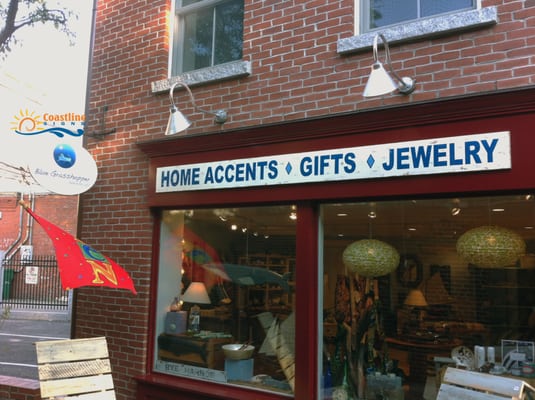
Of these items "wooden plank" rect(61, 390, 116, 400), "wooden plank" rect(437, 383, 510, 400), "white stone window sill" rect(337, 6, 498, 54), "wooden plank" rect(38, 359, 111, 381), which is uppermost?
"white stone window sill" rect(337, 6, 498, 54)

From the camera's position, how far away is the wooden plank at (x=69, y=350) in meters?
4.37

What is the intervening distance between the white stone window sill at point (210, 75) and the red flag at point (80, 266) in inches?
75.9

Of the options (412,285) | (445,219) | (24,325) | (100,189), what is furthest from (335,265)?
(24,325)

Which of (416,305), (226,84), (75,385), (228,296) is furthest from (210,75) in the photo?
(75,385)

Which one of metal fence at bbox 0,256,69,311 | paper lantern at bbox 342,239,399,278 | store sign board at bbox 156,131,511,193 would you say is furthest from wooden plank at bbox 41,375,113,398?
metal fence at bbox 0,256,69,311

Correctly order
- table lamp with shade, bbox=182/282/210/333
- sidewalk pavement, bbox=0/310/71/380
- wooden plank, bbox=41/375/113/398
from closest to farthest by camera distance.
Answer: wooden plank, bbox=41/375/113/398, table lamp with shade, bbox=182/282/210/333, sidewalk pavement, bbox=0/310/71/380

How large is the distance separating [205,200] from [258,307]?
4.01ft

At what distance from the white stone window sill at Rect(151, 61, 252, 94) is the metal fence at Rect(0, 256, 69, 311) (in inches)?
579

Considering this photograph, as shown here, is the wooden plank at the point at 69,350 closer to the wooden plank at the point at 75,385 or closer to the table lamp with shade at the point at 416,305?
the wooden plank at the point at 75,385

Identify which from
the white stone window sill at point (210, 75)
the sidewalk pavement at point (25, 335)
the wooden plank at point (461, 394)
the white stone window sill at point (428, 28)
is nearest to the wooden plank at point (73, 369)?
the sidewalk pavement at point (25, 335)

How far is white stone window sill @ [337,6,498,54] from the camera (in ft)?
12.4

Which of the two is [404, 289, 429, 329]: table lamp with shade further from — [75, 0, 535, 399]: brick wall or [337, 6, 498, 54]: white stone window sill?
[337, 6, 498, 54]: white stone window sill

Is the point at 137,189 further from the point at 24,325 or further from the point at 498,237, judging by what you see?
the point at 24,325

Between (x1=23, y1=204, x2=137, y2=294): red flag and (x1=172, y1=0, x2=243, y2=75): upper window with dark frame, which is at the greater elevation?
(x1=172, y1=0, x2=243, y2=75): upper window with dark frame
